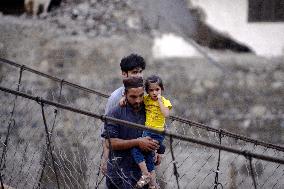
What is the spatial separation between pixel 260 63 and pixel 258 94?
285 millimetres

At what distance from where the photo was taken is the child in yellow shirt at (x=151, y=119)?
2.24m

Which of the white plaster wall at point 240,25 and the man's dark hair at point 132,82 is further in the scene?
the white plaster wall at point 240,25

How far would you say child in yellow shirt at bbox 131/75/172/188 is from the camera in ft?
7.34

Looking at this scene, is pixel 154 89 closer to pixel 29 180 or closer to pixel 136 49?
pixel 136 49

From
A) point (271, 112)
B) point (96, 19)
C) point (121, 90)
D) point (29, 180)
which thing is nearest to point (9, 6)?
point (96, 19)

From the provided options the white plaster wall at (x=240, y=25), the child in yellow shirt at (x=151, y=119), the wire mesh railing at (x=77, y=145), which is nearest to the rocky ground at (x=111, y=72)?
the wire mesh railing at (x=77, y=145)

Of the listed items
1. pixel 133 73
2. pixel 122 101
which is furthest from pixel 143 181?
pixel 133 73

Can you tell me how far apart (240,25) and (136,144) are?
7.42 ft

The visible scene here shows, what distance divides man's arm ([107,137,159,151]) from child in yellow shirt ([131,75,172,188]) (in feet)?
Answer: 0.20

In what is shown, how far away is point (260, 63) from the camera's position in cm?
402

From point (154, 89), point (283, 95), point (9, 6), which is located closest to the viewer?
point (154, 89)

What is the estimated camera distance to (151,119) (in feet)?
7.43

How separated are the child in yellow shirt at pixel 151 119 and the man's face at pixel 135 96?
0.12 m

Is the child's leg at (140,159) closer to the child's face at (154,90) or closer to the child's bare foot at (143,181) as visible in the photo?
the child's bare foot at (143,181)
